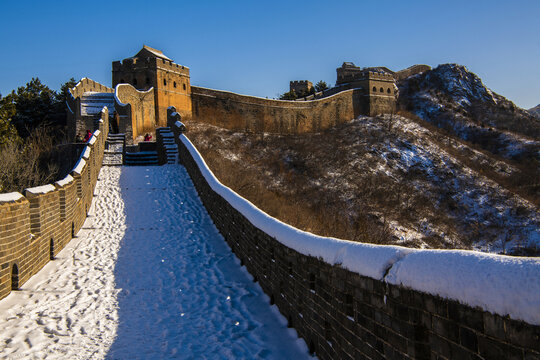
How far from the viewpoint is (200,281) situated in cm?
793

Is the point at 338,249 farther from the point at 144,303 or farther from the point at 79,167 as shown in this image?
the point at 79,167

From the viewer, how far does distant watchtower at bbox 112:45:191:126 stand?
30812 millimetres

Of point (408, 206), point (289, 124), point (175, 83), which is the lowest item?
point (408, 206)

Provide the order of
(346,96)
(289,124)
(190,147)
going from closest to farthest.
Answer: (190,147) → (289,124) → (346,96)

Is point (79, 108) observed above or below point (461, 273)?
above

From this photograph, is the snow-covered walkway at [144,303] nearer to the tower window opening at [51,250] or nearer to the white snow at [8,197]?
the tower window opening at [51,250]

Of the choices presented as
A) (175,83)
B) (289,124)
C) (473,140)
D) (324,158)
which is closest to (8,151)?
(175,83)

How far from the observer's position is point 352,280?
12.7 ft

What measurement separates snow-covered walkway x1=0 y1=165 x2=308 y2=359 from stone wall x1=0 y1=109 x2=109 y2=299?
0.25m

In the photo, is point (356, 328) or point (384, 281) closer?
point (384, 281)

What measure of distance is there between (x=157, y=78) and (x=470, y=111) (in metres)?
38.8

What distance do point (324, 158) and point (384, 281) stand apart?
Result: 26.8m

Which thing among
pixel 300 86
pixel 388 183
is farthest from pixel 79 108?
pixel 300 86

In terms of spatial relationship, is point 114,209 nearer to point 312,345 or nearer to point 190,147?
point 190,147
